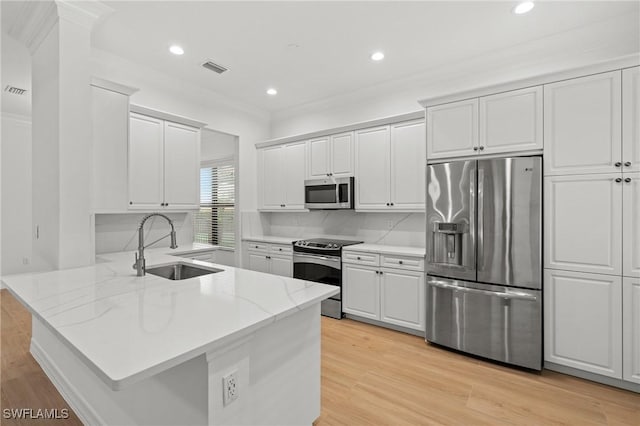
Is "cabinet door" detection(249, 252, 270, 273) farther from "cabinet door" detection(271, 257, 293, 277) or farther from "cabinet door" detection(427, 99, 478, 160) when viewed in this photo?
"cabinet door" detection(427, 99, 478, 160)

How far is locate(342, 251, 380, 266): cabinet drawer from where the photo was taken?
3516mm

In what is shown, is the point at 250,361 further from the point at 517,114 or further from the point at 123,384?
the point at 517,114

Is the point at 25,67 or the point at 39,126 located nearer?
the point at 39,126

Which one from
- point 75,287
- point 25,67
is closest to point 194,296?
point 75,287

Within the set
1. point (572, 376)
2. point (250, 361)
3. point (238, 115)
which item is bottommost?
point (572, 376)

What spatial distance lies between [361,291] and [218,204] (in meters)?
3.64

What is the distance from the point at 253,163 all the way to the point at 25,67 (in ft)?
9.46

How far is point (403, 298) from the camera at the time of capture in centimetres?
330

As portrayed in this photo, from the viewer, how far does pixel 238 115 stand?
482 centimetres

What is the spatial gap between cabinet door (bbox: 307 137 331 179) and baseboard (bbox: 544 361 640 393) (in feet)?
10.0

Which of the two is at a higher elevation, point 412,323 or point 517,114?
point 517,114

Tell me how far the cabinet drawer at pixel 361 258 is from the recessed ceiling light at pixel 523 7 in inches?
99.2

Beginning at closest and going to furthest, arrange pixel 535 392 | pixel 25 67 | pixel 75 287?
1. pixel 75 287
2. pixel 535 392
3. pixel 25 67

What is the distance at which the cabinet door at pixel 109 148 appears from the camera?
2656 mm
